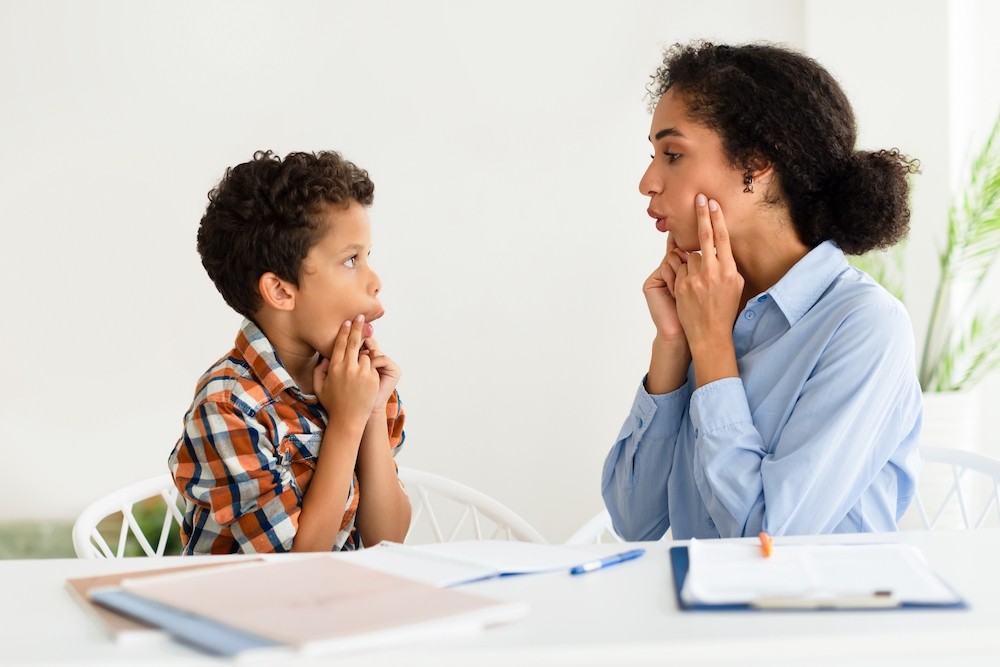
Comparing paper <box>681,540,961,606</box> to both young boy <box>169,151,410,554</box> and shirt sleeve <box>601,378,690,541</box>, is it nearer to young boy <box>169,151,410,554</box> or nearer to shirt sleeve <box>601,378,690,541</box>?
shirt sleeve <box>601,378,690,541</box>

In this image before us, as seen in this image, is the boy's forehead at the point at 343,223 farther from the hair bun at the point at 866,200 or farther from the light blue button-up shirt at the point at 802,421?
the hair bun at the point at 866,200

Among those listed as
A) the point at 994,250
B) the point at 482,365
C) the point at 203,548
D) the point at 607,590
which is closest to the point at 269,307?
the point at 203,548

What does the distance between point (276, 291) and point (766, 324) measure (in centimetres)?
76

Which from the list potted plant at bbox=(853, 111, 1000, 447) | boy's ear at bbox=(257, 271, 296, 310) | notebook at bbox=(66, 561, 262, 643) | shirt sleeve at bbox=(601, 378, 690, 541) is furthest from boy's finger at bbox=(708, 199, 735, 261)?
potted plant at bbox=(853, 111, 1000, 447)

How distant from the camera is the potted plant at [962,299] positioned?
9.66 feet

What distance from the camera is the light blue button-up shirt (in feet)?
4.49

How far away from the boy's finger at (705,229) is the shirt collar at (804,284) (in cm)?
11

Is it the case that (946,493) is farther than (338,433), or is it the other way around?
(946,493)

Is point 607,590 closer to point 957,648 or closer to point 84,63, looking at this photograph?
point 957,648

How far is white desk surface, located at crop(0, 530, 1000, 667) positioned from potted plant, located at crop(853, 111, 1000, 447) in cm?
221

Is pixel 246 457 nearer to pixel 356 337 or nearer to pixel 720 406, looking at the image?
pixel 356 337

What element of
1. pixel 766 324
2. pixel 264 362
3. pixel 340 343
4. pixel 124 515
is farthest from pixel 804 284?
pixel 124 515

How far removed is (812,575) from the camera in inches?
36.8

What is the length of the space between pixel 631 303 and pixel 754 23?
989 millimetres
